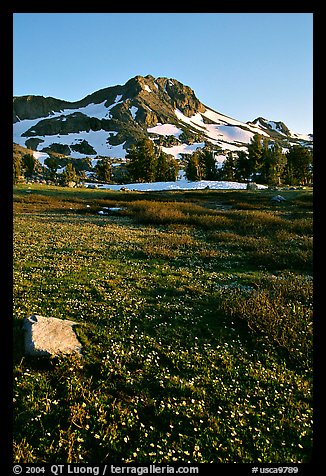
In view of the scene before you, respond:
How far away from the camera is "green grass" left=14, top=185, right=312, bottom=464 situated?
5066 mm

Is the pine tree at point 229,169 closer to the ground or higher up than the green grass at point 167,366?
higher up

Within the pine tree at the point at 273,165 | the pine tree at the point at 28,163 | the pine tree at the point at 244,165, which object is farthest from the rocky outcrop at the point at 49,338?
the pine tree at the point at 28,163

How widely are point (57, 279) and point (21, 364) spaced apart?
20.8 ft

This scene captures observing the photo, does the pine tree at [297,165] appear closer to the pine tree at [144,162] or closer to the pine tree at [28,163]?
the pine tree at [144,162]

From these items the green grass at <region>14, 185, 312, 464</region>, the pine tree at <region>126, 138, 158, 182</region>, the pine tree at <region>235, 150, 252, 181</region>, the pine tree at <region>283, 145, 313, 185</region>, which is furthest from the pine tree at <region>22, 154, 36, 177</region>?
the green grass at <region>14, 185, 312, 464</region>

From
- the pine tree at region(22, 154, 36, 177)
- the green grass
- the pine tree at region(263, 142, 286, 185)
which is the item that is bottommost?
the green grass

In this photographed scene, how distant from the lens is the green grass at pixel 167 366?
507 centimetres

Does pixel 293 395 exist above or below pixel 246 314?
below

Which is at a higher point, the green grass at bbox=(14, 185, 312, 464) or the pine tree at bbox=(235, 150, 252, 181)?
the pine tree at bbox=(235, 150, 252, 181)

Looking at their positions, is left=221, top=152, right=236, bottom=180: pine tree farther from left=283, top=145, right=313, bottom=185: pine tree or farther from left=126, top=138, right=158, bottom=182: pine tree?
left=126, top=138, right=158, bottom=182: pine tree

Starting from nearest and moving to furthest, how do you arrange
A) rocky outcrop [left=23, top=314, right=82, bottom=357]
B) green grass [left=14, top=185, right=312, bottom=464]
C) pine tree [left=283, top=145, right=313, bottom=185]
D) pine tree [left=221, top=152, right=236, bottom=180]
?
1. green grass [left=14, top=185, right=312, bottom=464]
2. rocky outcrop [left=23, top=314, right=82, bottom=357]
3. pine tree [left=283, top=145, right=313, bottom=185]
4. pine tree [left=221, top=152, right=236, bottom=180]

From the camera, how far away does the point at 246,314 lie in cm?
977
